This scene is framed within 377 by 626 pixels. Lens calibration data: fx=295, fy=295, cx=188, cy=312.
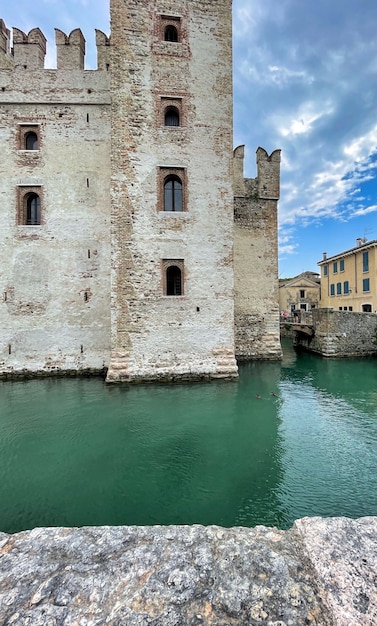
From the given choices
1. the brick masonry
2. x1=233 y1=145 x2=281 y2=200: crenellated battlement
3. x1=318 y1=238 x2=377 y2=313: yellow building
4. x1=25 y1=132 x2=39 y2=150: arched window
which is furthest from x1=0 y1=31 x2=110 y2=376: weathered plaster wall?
x1=318 y1=238 x2=377 y2=313: yellow building

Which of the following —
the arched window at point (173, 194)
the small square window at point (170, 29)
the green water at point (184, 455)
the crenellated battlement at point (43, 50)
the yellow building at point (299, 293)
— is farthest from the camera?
the yellow building at point (299, 293)

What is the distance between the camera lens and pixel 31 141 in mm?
12180

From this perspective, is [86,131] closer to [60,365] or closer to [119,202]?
[119,202]

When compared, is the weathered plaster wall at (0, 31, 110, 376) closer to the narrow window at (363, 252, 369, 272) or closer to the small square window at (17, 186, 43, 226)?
the small square window at (17, 186, 43, 226)

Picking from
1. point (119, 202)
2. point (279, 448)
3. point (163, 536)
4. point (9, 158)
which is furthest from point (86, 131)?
point (163, 536)

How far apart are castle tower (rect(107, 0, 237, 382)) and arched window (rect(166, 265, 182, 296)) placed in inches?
1.5

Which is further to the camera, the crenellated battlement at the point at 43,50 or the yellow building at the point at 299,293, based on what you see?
the yellow building at the point at 299,293

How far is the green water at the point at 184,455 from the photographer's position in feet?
13.0

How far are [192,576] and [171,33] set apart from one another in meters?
15.0

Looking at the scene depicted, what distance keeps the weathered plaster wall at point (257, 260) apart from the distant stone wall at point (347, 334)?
3333 millimetres

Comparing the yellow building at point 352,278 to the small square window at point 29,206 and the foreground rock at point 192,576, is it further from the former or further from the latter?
the foreground rock at point 192,576

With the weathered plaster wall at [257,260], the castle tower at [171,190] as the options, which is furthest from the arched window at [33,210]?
the weathered plaster wall at [257,260]

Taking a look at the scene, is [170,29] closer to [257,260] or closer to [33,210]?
[33,210]

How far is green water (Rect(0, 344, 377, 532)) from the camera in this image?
3.95m
